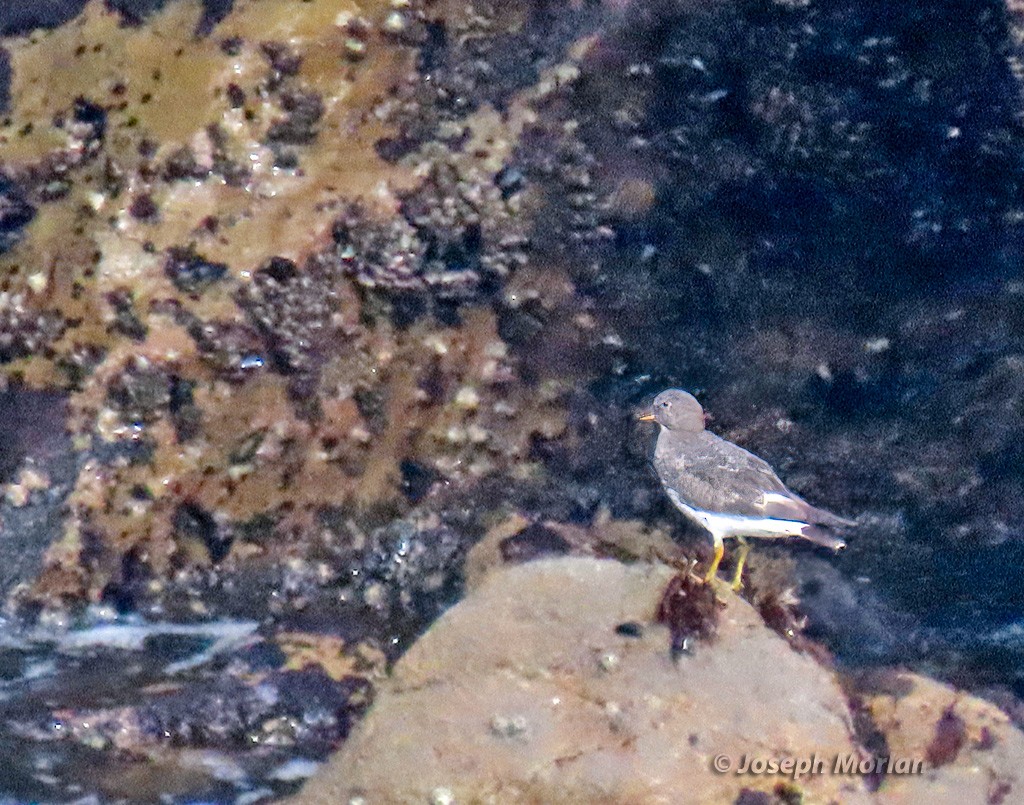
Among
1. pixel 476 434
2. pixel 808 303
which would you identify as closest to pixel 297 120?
pixel 476 434

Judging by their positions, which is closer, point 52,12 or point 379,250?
point 379,250

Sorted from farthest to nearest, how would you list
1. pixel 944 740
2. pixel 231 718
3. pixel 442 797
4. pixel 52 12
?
pixel 52 12, pixel 944 740, pixel 231 718, pixel 442 797

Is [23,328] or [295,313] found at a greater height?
[295,313]

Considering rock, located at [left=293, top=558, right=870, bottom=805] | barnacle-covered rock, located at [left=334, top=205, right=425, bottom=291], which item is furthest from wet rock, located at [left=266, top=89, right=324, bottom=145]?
rock, located at [left=293, top=558, right=870, bottom=805]

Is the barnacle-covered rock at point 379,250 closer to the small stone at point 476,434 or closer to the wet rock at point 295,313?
the wet rock at point 295,313

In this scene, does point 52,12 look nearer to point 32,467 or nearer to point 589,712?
point 32,467

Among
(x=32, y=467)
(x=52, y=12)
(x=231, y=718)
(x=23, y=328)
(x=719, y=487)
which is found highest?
(x=52, y=12)

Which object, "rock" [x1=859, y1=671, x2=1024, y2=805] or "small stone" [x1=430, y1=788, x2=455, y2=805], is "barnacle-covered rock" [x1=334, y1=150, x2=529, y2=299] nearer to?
"small stone" [x1=430, y1=788, x2=455, y2=805]

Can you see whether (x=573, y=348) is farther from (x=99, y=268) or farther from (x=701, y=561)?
(x=99, y=268)
